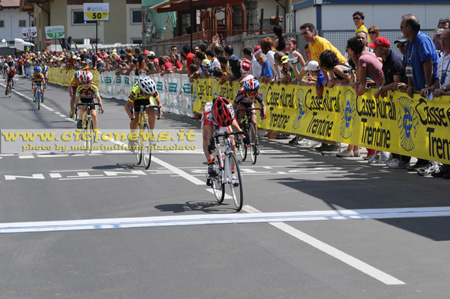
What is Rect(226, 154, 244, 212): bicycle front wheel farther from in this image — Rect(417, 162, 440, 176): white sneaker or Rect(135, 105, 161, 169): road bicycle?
Rect(135, 105, 161, 169): road bicycle

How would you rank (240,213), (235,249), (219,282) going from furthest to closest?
(240,213), (235,249), (219,282)

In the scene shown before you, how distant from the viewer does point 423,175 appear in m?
13.0

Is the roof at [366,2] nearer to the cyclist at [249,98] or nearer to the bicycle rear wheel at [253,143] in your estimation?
the cyclist at [249,98]

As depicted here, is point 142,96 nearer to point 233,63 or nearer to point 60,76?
point 233,63

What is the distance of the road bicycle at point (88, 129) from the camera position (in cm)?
1752

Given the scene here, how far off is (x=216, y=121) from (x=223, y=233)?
7.84 ft

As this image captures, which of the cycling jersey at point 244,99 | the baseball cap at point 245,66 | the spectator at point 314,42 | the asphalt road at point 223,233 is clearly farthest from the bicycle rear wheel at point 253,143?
the baseball cap at point 245,66

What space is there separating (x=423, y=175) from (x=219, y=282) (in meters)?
7.12

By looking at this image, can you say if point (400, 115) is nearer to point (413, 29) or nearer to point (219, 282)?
point (413, 29)

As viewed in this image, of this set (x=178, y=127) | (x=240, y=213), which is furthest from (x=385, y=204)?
(x=178, y=127)

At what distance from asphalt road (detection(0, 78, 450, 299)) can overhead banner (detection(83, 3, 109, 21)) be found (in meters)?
66.1

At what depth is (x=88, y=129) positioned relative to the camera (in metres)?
17.7

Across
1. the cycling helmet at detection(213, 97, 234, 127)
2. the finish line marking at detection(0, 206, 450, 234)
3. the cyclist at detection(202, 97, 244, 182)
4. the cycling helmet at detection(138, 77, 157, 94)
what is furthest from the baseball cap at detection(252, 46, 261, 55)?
the finish line marking at detection(0, 206, 450, 234)

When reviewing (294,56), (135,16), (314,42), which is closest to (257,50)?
(294,56)
